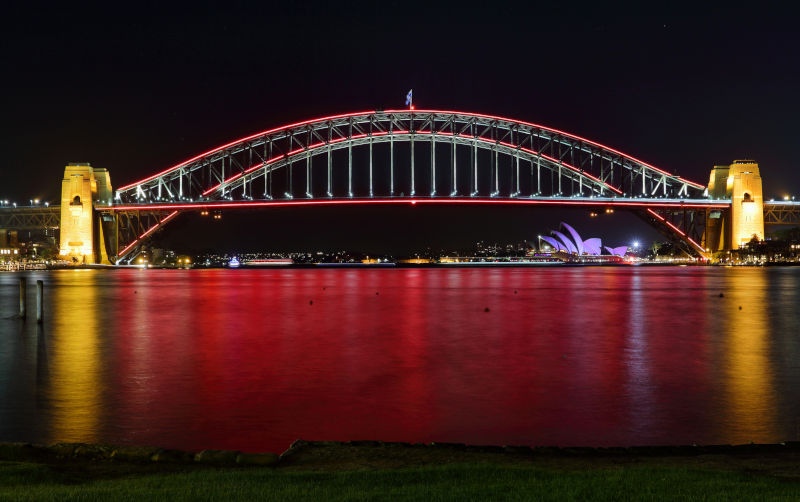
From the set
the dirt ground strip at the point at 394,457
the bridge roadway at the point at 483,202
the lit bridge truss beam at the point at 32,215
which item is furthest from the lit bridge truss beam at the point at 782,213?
the dirt ground strip at the point at 394,457

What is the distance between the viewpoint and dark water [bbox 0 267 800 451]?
29.4 feet

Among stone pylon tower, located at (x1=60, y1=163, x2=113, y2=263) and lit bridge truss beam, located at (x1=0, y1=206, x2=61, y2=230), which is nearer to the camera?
stone pylon tower, located at (x1=60, y1=163, x2=113, y2=263)

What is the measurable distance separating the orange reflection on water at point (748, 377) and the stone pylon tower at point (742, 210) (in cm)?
5903

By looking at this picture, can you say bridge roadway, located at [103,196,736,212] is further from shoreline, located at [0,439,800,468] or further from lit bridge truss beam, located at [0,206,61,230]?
shoreline, located at [0,439,800,468]

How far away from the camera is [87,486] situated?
5.73 m

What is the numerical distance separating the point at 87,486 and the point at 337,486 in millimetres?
1793

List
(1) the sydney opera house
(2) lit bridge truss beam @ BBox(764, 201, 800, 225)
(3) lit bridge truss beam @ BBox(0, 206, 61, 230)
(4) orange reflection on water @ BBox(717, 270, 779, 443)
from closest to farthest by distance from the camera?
(4) orange reflection on water @ BBox(717, 270, 779, 443), (2) lit bridge truss beam @ BBox(764, 201, 800, 225), (3) lit bridge truss beam @ BBox(0, 206, 61, 230), (1) the sydney opera house

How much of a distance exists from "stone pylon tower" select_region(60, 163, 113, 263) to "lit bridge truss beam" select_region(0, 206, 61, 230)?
17.0ft

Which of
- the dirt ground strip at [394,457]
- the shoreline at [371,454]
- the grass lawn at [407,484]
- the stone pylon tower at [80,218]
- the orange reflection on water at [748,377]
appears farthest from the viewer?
the stone pylon tower at [80,218]

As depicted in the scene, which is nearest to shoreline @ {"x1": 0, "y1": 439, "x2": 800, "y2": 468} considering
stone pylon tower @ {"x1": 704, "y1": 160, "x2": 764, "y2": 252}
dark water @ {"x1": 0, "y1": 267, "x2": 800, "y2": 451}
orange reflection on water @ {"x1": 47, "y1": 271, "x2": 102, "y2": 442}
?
dark water @ {"x1": 0, "y1": 267, "x2": 800, "y2": 451}

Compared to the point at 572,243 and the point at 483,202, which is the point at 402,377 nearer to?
the point at 483,202

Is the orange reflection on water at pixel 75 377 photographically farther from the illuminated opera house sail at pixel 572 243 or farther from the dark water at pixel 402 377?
the illuminated opera house sail at pixel 572 243

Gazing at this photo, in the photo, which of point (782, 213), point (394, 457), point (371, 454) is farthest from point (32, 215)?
point (394, 457)

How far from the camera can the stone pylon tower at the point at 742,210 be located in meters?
80.2
